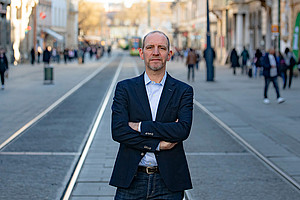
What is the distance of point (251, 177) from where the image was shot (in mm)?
8250

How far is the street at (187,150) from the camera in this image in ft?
24.7

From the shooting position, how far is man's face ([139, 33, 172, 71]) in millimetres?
3961

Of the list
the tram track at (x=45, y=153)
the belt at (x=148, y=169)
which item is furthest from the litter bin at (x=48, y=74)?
the belt at (x=148, y=169)

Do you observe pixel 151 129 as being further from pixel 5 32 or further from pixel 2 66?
pixel 5 32

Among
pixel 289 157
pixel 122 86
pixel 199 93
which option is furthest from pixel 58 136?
pixel 199 93

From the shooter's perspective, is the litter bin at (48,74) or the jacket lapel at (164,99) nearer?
the jacket lapel at (164,99)

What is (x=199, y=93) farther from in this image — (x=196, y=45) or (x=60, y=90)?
(x=196, y=45)

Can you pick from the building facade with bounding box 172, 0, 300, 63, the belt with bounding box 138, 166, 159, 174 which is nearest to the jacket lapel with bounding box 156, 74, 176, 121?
the belt with bounding box 138, 166, 159, 174

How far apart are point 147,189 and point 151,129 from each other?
39 cm

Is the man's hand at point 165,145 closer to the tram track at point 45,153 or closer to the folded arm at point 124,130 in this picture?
the folded arm at point 124,130

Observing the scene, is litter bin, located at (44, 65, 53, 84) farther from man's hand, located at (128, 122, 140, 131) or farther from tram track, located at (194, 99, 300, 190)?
man's hand, located at (128, 122, 140, 131)

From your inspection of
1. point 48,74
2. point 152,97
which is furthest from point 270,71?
point 152,97

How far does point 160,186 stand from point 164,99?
548 millimetres

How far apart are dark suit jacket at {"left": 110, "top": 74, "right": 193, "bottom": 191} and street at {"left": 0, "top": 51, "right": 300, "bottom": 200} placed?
3115 mm
